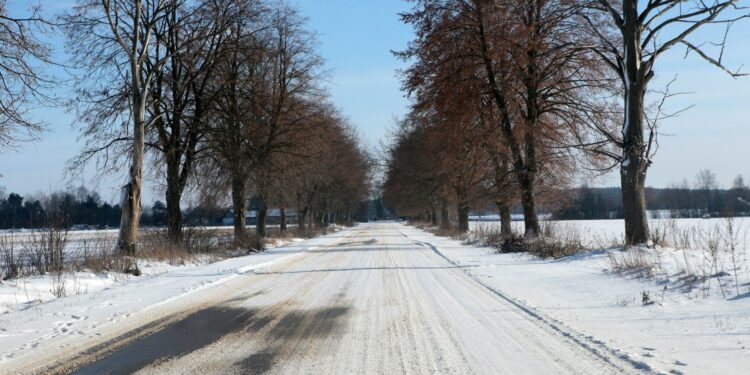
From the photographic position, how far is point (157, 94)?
2456 cm

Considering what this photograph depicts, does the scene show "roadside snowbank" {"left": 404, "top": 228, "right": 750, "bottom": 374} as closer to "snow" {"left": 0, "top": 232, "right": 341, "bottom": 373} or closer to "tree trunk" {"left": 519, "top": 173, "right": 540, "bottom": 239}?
"snow" {"left": 0, "top": 232, "right": 341, "bottom": 373}

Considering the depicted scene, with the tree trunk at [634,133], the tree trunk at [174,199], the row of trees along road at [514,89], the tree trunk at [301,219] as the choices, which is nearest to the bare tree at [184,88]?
the tree trunk at [174,199]

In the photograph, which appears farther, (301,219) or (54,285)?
(301,219)

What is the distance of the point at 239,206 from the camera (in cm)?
3095

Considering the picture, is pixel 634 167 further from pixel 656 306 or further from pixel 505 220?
pixel 505 220

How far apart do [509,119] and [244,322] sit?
1702cm

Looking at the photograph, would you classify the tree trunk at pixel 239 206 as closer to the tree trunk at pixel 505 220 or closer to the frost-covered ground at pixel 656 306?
the tree trunk at pixel 505 220

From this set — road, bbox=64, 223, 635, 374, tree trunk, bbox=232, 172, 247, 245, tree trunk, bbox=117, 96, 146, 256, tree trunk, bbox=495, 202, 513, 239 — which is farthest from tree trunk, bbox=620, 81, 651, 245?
tree trunk, bbox=232, 172, 247, 245

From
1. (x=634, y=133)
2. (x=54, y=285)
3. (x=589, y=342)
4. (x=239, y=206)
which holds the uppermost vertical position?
(x=634, y=133)

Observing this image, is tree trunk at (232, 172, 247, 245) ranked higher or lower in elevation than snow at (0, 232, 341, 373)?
higher

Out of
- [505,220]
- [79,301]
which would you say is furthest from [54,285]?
[505,220]

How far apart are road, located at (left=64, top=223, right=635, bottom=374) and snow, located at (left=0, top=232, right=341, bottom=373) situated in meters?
0.87

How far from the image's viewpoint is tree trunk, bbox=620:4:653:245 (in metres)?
15.8

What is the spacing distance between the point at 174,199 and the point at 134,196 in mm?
5839
